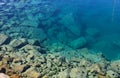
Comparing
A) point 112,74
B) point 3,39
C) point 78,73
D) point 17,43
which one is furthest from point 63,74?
point 3,39

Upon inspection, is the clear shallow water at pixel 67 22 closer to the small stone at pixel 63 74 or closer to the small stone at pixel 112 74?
the small stone at pixel 112 74

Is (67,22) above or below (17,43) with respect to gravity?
above

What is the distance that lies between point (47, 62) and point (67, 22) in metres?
10.0

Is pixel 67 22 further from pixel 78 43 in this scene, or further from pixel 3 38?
pixel 3 38

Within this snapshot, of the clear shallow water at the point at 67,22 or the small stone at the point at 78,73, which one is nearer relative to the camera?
the small stone at the point at 78,73

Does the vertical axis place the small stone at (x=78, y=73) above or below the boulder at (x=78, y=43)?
below

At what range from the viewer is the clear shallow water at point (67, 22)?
22.6 m

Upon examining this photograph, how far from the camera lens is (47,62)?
17828 mm

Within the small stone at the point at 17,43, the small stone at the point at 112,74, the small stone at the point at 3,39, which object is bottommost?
the small stone at the point at 112,74

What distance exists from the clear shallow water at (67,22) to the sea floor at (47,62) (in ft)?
5.86

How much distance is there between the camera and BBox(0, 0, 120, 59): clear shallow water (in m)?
22.6

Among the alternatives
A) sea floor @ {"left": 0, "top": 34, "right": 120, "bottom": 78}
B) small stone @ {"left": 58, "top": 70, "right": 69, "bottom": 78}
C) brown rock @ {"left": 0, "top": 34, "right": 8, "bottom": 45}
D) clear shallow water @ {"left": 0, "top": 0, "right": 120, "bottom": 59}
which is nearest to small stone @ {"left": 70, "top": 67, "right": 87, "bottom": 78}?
sea floor @ {"left": 0, "top": 34, "right": 120, "bottom": 78}

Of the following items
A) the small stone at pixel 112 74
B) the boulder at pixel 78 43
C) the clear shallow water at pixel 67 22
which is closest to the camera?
the small stone at pixel 112 74

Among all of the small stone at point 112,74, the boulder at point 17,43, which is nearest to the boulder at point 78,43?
the boulder at point 17,43
